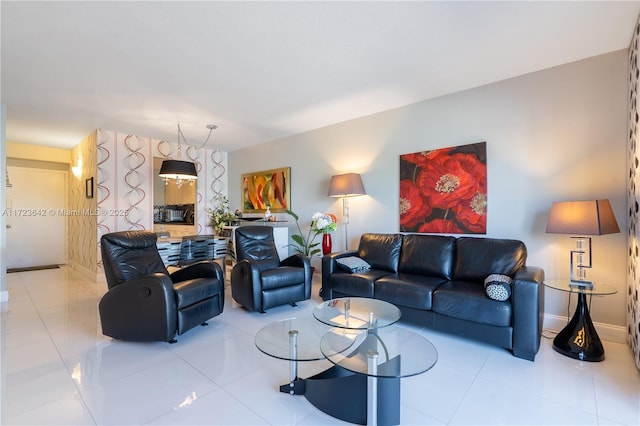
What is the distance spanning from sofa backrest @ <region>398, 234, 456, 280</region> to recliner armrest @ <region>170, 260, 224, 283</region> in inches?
78.8

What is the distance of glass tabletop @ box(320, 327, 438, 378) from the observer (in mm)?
1481

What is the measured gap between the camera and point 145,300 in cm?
245

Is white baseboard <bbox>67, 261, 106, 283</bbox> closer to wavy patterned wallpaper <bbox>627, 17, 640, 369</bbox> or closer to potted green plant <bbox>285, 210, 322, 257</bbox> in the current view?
potted green plant <bbox>285, 210, 322, 257</bbox>

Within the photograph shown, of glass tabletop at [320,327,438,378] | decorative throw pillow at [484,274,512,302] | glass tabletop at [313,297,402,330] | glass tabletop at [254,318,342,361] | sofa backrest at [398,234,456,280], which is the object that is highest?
sofa backrest at [398,234,456,280]

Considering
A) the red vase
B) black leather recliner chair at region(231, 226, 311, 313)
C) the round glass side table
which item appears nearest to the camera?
the round glass side table

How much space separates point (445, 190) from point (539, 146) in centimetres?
96

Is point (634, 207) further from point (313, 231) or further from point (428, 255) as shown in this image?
point (313, 231)

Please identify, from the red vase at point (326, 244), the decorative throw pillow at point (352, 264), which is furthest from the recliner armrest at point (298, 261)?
the red vase at point (326, 244)

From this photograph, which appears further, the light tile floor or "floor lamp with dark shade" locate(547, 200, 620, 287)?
"floor lamp with dark shade" locate(547, 200, 620, 287)

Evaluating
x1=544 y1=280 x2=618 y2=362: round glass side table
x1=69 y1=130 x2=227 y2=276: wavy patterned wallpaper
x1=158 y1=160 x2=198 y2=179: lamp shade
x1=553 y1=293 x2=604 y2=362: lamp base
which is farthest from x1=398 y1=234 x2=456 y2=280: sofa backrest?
x1=69 y1=130 x2=227 y2=276: wavy patterned wallpaper

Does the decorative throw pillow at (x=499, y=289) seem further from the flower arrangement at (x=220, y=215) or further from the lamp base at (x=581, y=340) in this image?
the flower arrangement at (x=220, y=215)

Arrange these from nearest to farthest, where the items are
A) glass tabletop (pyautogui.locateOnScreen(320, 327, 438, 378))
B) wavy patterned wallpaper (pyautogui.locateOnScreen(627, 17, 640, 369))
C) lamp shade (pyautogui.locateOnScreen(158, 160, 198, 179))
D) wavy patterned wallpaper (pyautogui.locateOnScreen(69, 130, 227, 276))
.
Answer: glass tabletop (pyautogui.locateOnScreen(320, 327, 438, 378)), wavy patterned wallpaper (pyautogui.locateOnScreen(627, 17, 640, 369)), lamp shade (pyautogui.locateOnScreen(158, 160, 198, 179)), wavy patterned wallpaper (pyautogui.locateOnScreen(69, 130, 227, 276))

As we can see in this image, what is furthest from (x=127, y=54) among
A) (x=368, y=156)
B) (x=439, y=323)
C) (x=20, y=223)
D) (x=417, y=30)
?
(x=20, y=223)

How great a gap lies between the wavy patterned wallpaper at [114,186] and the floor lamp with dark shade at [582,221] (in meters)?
5.64
